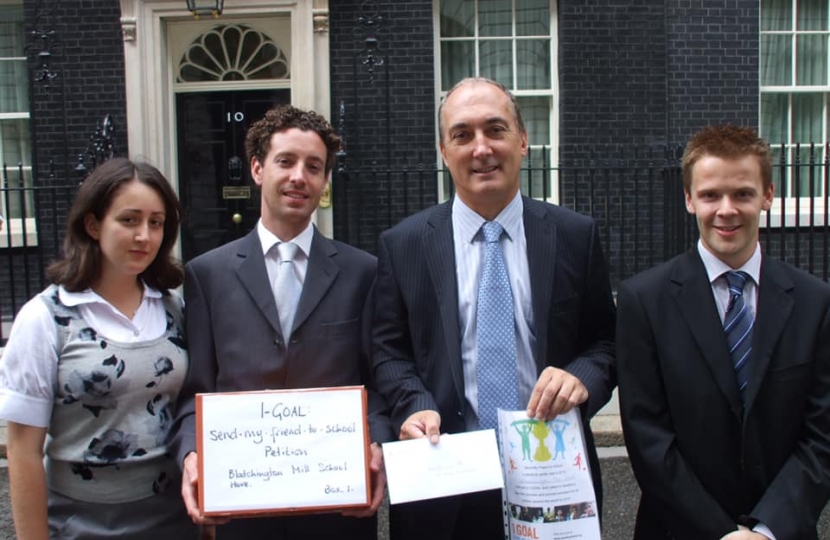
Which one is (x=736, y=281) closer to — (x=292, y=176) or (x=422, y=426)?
(x=422, y=426)

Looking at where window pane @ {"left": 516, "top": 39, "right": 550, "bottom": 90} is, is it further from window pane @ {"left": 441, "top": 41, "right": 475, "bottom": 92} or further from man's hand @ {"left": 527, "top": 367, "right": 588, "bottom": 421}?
man's hand @ {"left": 527, "top": 367, "right": 588, "bottom": 421}

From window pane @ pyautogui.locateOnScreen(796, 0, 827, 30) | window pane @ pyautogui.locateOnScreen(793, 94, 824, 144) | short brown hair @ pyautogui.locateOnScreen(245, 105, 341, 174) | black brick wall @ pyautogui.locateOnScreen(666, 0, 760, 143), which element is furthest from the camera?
window pane @ pyautogui.locateOnScreen(793, 94, 824, 144)

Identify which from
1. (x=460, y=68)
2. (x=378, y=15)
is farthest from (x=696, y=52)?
(x=378, y=15)

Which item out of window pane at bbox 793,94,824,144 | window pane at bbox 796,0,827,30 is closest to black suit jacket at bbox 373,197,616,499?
window pane at bbox 793,94,824,144

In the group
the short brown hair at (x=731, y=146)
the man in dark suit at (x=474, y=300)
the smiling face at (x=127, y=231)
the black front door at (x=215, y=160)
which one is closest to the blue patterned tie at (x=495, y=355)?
the man in dark suit at (x=474, y=300)

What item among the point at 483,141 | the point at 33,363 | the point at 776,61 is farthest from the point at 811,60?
the point at 33,363

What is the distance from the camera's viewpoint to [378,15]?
24.9 ft

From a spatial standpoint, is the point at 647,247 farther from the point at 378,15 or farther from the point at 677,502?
the point at 677,502

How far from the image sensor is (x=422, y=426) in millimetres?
2104

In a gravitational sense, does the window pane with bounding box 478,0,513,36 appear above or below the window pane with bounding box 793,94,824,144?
above

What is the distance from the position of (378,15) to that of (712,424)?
6.32 meters

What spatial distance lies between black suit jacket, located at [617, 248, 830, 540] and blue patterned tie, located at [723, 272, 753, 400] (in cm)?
3

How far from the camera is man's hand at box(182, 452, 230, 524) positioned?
6.82 feet

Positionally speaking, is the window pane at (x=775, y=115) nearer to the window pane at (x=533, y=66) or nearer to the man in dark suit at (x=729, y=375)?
the window pane at (x=533, y=66)
